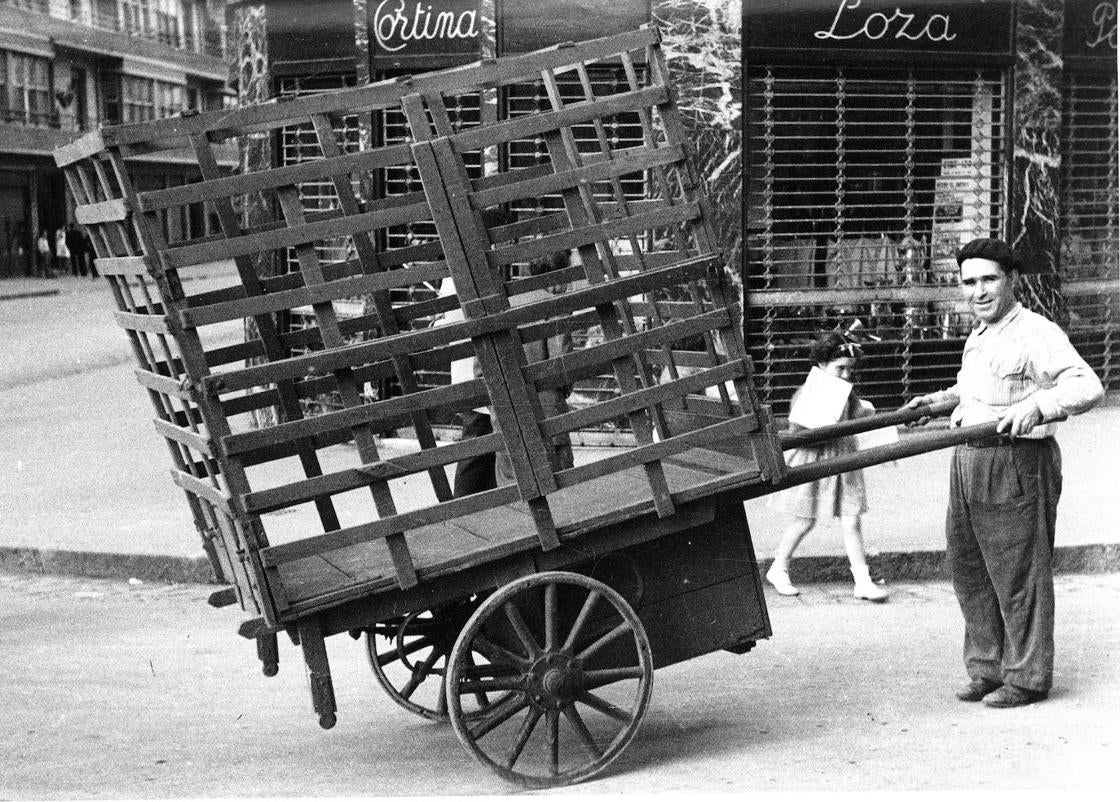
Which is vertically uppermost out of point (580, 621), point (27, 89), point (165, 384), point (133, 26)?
point (133, 26)

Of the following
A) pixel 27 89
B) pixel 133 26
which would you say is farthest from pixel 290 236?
pixel 133 26

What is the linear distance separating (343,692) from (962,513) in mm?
2518

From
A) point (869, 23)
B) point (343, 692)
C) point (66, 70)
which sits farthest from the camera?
point (66, 70)

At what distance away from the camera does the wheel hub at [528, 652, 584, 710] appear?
15.1ft

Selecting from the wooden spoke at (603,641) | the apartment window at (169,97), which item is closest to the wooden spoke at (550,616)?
the wooden spoke at (603,641)

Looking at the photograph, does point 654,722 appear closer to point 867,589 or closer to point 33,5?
point 867,589

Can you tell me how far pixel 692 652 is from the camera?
489 cm

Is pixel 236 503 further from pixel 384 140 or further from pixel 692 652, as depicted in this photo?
pixel 384 140

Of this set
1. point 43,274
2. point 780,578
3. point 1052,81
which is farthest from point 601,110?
point 43,274

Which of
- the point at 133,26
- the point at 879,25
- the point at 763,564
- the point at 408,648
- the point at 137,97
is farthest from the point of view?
the point at 137,97

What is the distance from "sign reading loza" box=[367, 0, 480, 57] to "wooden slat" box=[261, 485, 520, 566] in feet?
23.0

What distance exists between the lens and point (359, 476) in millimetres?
4363

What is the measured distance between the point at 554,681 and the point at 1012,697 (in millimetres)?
1794

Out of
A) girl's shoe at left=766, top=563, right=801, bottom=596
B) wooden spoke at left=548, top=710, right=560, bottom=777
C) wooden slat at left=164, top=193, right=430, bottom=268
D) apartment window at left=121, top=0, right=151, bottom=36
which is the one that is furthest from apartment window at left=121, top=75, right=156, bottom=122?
wooden spoke at left=548, top=710, right=560, bottom=777
